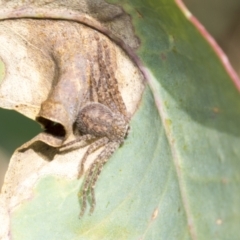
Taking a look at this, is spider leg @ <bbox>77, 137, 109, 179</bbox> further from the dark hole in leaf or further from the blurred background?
the blurred background

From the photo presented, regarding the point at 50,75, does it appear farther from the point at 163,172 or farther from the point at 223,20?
the point at 223,20

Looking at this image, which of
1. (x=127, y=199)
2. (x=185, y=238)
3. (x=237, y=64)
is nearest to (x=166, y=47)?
(x=127, y=199)

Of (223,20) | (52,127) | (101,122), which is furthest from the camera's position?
(223,20)

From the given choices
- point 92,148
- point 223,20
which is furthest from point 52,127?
point 223,20

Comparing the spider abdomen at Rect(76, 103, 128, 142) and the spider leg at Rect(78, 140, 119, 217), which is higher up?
the spider abdomen at Rect(76, 103, 128, 142)

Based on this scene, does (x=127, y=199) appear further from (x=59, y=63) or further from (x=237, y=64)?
(x=237, y=64)

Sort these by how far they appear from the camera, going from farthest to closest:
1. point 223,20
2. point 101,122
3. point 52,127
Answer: point 223,20
point 101,122
point 52,127

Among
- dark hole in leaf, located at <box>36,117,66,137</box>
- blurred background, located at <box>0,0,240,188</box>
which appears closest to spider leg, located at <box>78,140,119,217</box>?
dark hole in leaf, located at <box>36,117,66,137</box>

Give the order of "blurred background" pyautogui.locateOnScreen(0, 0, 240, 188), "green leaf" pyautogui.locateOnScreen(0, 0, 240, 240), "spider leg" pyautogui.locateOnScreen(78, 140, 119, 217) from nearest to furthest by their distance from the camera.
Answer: "green leaf" pyautogui.locateOnScreen(0, 0, 240, 240)
"spider leg" pyautogui.locateOnScreen(78, 140, 119, 217)
"blurred background" pyautogui.locateOnScreen(0, 0, 240, 188)
